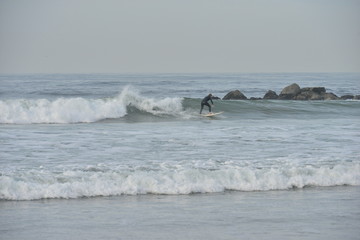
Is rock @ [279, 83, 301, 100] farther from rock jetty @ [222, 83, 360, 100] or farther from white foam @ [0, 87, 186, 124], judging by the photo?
white foam @ [0, 87, 186, 124]

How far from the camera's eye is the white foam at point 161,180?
11492mm

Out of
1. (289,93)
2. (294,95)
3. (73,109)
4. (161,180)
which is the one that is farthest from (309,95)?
(161,180)

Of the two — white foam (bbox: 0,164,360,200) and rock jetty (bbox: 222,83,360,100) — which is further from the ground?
white foam (bbox: 0,164,360,200)

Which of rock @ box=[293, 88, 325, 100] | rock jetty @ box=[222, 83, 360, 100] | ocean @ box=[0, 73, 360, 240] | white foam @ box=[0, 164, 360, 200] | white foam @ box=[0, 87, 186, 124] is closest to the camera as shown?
ocean @ box=[0, 73, 360, 240]

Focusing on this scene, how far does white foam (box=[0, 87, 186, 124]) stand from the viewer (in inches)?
1111

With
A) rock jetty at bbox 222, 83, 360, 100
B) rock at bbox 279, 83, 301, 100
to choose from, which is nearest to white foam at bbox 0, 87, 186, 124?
rock jetty at bbox 222, 83, 360, 100

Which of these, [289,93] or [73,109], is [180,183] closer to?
[73,109]

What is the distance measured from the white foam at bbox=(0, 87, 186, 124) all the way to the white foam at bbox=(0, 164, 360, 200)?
15.3 metres

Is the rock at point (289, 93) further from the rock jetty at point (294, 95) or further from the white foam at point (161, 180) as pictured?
the white foam at point (161, 180)

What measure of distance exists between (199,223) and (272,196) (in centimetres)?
268

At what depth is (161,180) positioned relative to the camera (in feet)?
40.4

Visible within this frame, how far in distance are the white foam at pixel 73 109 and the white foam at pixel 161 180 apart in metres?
15.3

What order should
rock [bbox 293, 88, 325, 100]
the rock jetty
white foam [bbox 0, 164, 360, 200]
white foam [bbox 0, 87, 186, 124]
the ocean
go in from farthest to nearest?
rock [bbox 293, 88, 325, 100]
the rock jetty
white foam [bbox 0, 87, 186, 124]
white foam [bbox 0, 164, 360, 200]
the ocean

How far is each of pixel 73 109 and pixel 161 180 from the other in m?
18.5
